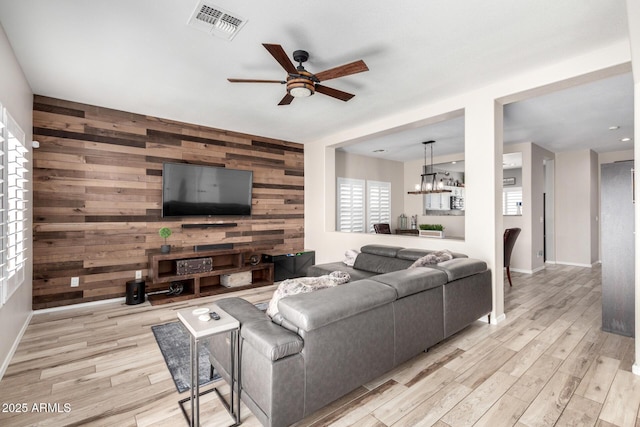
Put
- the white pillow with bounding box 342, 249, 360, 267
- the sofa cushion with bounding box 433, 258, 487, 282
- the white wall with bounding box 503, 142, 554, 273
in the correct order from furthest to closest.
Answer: the white wall with bounding box 503, 142, 554, 273
the white pillow with bounding box 342, 249, 360, 267
the sofa cushion with bounding box 433, 258, 487, 282

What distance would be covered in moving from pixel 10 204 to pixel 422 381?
3.67m

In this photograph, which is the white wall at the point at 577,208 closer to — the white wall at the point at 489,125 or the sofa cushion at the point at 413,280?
the white wall at the point at 489,125

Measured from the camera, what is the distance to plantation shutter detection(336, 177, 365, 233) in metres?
6.88

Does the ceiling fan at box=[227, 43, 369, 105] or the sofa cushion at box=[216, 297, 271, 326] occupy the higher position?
the ceiling fan at box=[227, 43, 369, 105]

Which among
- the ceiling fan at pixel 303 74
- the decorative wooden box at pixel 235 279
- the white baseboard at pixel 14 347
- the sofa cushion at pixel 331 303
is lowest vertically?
the white baseboard at pixel 14 347

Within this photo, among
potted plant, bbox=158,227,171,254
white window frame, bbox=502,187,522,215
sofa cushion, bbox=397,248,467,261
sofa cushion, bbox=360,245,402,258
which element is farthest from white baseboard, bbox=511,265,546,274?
potted plant, bbox=158,227,171,254

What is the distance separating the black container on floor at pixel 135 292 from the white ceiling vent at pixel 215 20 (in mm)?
3355

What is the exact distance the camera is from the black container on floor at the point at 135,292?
412 centimetres

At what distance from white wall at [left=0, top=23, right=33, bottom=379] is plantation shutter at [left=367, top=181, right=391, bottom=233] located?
601cm

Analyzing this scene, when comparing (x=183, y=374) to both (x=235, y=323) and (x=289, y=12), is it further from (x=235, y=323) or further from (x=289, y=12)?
(x=289, y=12)

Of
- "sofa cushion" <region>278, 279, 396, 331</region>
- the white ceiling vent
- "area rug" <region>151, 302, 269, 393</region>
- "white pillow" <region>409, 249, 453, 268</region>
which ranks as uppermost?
the white ceiling vent

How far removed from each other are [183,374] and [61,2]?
2.81 metres

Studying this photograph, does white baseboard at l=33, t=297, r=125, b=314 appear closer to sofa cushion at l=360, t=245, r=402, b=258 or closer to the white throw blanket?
the white throw blanket

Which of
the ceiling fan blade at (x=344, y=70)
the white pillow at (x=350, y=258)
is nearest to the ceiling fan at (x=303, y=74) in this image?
the ceiling fan blade at (x=344, y=70)
